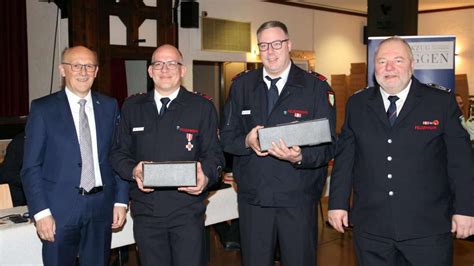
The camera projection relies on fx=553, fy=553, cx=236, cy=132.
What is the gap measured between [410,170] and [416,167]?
0.03 meters

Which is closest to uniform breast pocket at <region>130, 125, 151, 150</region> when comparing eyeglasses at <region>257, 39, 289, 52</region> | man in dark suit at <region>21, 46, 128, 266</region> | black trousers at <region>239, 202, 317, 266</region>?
man in dark suit at <region>21, 46, 128, 266</region>

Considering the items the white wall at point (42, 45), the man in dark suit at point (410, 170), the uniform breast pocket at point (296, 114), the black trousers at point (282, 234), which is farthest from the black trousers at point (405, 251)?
the white wall at point (42, 45)

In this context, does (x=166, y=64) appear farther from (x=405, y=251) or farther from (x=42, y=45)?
(x=42, y=45)

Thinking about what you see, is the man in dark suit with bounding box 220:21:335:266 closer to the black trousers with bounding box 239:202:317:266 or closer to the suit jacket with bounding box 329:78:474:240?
the black trousers with bounding box 239:202:317:266

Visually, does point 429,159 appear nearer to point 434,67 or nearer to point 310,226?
point 310,226

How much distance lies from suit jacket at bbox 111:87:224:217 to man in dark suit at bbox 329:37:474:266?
0.75 metres

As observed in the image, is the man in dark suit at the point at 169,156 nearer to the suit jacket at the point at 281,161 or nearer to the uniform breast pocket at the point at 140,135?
the uniform breast pocket at the point at 140,135

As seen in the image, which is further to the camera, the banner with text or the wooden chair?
the banner with text

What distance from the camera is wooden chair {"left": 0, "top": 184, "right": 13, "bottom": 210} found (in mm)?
3675

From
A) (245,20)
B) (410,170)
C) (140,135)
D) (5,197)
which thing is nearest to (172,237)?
(140,135)

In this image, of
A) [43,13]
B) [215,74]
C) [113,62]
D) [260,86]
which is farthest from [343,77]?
[260,86]

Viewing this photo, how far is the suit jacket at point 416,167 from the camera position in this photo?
2400 millimetres

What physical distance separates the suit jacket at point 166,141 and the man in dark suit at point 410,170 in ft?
2.47

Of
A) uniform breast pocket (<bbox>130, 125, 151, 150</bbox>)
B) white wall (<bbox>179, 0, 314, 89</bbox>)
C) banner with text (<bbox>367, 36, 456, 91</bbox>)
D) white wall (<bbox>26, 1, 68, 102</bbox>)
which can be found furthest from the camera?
white wall (<bbox>179, 0, 314, 89</bbox>)
